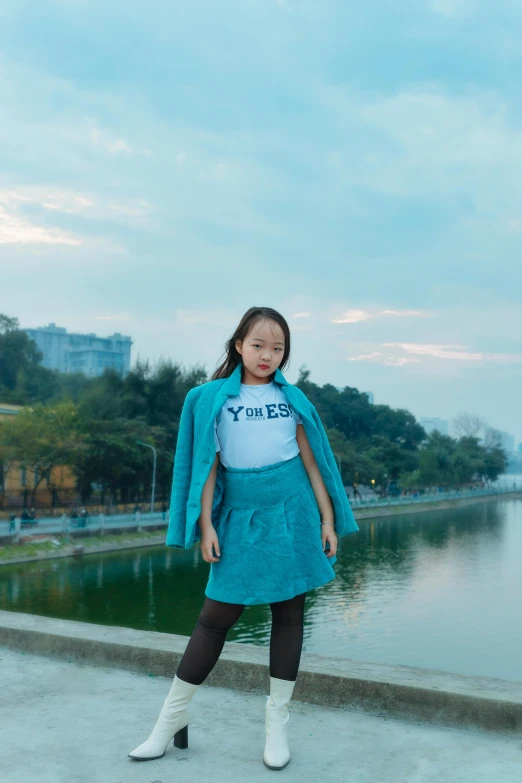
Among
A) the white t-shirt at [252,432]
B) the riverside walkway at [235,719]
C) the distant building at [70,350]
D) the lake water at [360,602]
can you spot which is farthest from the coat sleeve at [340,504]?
the distant building at [70,350]

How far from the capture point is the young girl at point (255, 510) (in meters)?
2.19

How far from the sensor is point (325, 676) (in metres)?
2.65

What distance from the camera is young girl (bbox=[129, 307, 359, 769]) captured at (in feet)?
7.20

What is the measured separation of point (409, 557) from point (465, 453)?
146 feet

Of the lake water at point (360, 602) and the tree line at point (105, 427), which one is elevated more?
the tree line at point (105, 427)

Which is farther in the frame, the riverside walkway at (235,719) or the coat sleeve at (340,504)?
the coat sleeve at (340,504)

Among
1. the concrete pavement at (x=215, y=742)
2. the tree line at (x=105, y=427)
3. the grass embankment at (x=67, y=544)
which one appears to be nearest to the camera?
the concrete pavement at (x=215, y=742)

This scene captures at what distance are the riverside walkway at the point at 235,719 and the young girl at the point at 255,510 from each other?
12cm

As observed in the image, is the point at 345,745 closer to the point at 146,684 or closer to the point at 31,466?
the point at 146,684

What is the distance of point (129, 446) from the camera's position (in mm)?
Result: 29078

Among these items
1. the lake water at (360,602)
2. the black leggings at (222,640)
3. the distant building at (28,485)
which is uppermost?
Result: the black leggings at (222,640)

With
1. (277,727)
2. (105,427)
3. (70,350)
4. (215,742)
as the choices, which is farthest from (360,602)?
(70,350)

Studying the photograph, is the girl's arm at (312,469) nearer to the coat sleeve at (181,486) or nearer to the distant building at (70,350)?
the coat sleeve at (181,486)

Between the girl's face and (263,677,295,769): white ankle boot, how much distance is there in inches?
34.5
